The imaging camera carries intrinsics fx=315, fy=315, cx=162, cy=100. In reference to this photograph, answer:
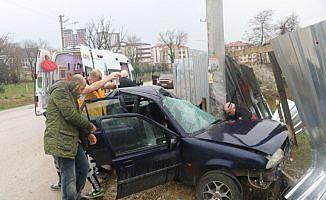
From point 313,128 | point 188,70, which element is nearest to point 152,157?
point 313,128

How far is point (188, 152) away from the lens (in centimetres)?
399

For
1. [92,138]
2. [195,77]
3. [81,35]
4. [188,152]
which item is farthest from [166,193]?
[81,35]

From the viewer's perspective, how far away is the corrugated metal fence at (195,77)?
9008 mm

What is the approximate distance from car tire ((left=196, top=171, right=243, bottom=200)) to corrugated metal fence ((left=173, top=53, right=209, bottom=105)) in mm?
5100

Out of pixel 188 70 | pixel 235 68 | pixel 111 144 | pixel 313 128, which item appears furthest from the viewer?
pixel 188 70

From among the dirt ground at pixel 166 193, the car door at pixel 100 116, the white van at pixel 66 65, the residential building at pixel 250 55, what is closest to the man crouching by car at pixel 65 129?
the car door at pixel 100 116

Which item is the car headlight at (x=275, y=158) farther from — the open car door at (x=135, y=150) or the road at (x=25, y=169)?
the road at (x=25, y=169)

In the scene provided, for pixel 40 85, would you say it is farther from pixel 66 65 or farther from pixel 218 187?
pixel 218 187

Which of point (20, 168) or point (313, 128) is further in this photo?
point (20, 168)

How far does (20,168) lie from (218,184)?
4.28 m

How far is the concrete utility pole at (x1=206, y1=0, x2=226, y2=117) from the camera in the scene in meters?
6.42

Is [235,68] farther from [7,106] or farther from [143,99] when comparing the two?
[7,106]

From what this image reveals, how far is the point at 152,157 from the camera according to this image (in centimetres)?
397

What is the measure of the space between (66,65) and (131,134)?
6.65 metres
